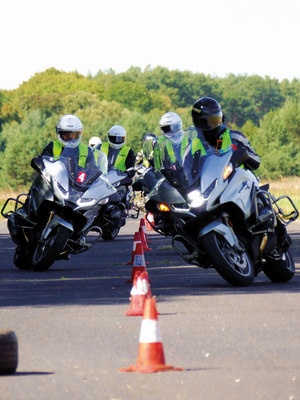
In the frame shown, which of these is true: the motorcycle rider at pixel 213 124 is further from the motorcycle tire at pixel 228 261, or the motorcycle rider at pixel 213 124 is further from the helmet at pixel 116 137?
the helmet at pixel 116 137

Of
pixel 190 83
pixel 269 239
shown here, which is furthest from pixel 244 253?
pixel 190 83

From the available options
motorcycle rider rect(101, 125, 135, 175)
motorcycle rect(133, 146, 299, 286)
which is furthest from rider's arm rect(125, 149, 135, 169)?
motorcycle rect(133, 146, 299, 286)

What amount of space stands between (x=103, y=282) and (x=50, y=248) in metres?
1.19

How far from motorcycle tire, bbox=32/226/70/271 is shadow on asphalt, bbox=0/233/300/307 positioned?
0.52ft

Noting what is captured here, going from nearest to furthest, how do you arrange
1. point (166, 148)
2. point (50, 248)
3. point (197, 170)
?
point (197, 170) → point (166, 148) → point (50, 248)

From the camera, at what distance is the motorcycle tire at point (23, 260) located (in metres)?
16.5

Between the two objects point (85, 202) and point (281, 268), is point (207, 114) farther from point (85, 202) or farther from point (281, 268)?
point (85, 202)

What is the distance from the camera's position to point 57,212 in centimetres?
1588

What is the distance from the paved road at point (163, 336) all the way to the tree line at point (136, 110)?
3724 inches

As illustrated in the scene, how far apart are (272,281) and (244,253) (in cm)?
129

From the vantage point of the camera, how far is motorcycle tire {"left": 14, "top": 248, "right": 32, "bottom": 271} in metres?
16.5

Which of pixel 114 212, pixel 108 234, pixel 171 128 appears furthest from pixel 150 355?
pixel 108 234

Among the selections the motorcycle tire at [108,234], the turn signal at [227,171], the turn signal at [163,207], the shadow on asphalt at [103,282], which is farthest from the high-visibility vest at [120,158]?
the turn signal at [227,171]

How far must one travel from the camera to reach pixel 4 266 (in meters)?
17.7
